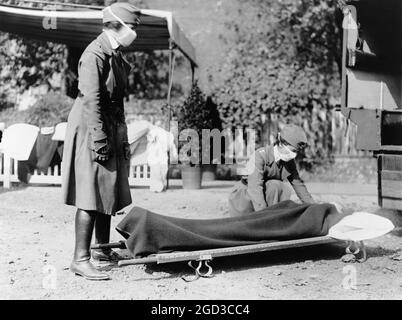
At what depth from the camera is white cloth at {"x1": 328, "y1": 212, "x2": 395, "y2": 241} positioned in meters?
5.04

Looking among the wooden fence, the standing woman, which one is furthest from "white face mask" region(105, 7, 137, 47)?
the wooden fence

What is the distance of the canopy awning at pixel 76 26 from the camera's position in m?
10.7

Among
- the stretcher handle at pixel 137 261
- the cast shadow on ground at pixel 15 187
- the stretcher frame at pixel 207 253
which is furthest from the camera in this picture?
the cast shadow on ground at pixel 15 187

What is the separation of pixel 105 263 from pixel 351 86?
3.94 meters

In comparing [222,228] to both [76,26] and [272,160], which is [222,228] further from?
[76,26]

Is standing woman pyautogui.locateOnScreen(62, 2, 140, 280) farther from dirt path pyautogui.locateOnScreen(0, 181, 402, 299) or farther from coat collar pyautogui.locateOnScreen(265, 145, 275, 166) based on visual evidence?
coat collar pyautogui.locateOnScreen(265, 145, 275, 166)

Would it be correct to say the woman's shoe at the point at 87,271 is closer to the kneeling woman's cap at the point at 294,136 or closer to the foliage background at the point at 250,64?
the kneeling woman's cap at the point at 294,136

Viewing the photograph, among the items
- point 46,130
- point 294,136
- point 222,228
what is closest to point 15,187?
point 46,130

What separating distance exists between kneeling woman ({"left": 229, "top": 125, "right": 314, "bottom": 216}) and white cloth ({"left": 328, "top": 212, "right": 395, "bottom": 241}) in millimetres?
810

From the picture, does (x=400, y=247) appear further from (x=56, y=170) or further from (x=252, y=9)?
(x=252, y=9)

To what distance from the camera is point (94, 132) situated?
14.6 ft

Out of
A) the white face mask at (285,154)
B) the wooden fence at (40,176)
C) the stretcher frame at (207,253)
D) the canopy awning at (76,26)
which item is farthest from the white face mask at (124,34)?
the wooden fence at (40,176)

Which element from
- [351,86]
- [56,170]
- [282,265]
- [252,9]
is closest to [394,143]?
[351,86]

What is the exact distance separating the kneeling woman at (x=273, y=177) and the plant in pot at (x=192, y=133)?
173 inches
